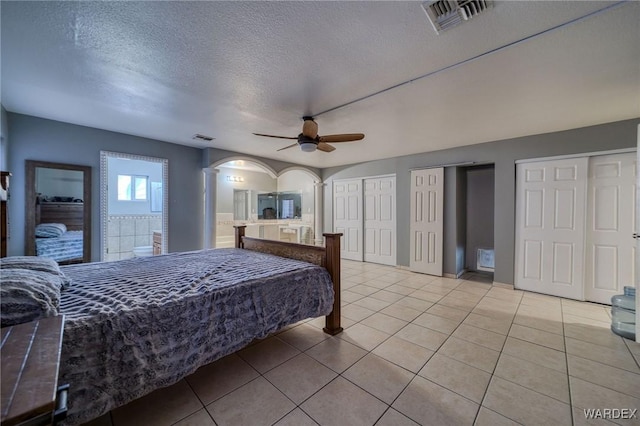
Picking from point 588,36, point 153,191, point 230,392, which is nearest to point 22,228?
point 153,191

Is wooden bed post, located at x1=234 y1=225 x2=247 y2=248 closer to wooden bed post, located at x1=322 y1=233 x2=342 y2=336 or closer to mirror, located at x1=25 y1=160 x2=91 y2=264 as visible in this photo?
wooden bed post, located at x1=322 y1=233 x2=342 y2=336

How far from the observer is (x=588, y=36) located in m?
1.62

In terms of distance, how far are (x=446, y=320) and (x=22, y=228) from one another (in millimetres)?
5268

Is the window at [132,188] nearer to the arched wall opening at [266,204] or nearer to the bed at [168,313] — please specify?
the arched wall opening at [266,204]

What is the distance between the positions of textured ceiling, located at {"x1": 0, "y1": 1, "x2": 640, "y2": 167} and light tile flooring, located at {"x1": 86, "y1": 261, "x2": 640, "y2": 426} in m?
2.36

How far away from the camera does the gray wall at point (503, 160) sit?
10.4 feet

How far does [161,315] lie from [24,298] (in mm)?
569

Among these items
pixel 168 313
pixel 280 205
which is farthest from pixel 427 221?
pixel 280 205

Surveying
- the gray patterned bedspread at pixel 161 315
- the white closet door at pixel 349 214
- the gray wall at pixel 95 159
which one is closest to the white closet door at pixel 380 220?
the white closet door at pixel 349 214

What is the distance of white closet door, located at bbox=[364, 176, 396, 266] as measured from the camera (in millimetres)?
5454

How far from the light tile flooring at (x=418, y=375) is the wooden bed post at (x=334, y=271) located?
0.38 feet

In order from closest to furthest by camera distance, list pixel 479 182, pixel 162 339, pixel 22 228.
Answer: pixel 162 339 → pixel 22 228 → pixel 479 182

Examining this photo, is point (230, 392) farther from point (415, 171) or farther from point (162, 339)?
point (415, 171)

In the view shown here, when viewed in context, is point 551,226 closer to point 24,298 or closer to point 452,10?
point 452,10
